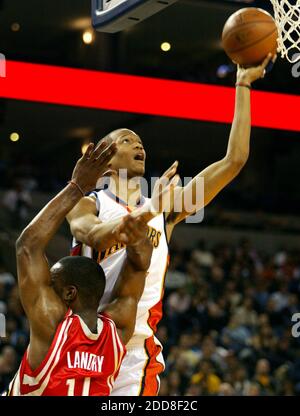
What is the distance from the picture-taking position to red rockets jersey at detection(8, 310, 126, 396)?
292 centimetres

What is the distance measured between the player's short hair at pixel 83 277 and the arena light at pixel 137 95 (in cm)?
325

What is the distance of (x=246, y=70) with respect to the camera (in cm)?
344

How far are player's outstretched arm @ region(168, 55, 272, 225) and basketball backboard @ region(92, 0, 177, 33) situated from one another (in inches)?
25.7

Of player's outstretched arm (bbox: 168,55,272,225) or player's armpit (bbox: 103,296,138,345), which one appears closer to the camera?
player's armpit (bbox: 103,296,138,345)

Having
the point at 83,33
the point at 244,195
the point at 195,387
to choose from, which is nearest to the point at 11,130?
the point at 83,33

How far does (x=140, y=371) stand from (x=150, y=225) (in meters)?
0.62

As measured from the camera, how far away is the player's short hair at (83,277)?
9.95 feet

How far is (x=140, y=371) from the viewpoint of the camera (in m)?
3.62

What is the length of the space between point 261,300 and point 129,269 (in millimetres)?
8010

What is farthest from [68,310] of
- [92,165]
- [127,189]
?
[127,189]

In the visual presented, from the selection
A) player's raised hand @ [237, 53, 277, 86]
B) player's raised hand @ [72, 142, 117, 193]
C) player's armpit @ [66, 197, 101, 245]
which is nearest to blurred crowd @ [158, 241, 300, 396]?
player's armpit @ [66, 197, 101, 245]

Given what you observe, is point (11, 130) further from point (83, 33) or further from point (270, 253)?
point (270, 253)

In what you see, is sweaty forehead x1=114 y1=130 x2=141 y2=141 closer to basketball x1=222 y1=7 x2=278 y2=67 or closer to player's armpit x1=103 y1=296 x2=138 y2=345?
basketball x1=222 y1=7 x2=278 y2=67

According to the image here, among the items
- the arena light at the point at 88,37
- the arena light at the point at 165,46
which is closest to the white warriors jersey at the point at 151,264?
the arena light at the point at 88,37
